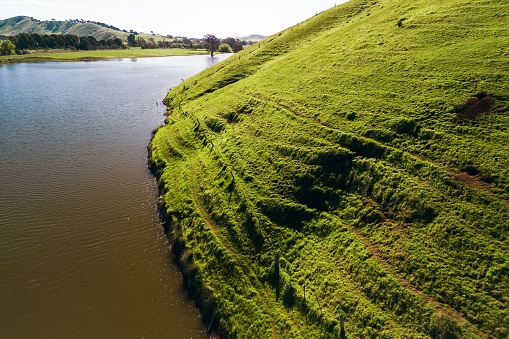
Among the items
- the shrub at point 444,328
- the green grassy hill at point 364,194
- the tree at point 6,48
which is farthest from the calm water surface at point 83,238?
the tree at point 6,48

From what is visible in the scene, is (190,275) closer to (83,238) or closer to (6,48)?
(83,238)

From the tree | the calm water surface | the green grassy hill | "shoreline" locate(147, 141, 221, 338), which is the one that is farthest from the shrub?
the tree

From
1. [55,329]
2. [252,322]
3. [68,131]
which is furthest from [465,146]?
[68,131]

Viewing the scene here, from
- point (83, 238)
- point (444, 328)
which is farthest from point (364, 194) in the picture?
point (83, 238)

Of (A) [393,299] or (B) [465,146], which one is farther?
(B) [465,146]

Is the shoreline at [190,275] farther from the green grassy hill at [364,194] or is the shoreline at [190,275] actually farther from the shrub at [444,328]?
the shrub at [444,328]

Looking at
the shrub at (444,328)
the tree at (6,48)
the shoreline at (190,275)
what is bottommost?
the shoreline at (190,275)

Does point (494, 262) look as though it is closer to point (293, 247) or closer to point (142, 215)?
point (293, 247)
